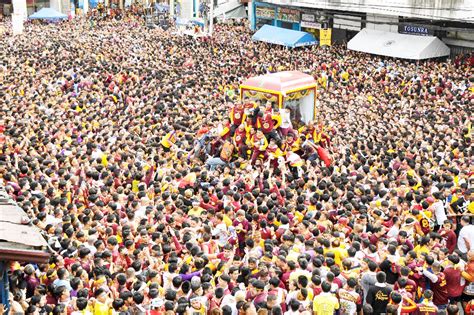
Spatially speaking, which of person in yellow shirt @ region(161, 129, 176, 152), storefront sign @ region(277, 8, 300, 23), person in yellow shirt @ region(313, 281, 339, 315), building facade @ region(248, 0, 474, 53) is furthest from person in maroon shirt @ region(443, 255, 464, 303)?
storefront sign @ region(277, 8, 300, 23)

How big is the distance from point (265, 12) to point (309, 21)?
4.60 m

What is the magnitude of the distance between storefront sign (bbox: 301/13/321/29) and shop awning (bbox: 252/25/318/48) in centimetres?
109

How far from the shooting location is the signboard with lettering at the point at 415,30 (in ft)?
87.1

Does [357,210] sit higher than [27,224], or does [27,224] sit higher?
[27,224]

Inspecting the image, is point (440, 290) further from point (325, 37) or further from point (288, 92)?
point (325, 37)

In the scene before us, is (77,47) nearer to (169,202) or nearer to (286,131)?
(286,131)

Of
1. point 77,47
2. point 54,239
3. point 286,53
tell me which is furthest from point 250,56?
point 54,239

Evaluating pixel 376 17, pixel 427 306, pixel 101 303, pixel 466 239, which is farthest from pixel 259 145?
pixel 376 17

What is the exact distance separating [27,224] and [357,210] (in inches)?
214

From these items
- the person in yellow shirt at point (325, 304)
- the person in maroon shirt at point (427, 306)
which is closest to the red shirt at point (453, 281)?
the person in maroon shirt at point (427, 306)

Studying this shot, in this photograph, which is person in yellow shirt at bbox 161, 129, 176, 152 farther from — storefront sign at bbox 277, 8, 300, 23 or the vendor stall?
storefront sign at bbox 277, 8, 300, 23

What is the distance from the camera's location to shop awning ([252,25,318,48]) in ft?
101

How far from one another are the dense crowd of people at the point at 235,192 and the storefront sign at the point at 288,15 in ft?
36.2

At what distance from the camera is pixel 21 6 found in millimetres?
38875
